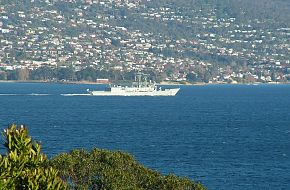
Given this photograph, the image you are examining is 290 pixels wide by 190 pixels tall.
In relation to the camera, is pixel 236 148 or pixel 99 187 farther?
pixel 236 148

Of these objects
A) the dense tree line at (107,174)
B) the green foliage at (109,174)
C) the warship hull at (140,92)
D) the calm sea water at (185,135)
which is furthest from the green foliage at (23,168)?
the warship hull at (140,92)

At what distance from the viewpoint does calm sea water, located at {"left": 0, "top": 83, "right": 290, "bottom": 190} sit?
39875 mm

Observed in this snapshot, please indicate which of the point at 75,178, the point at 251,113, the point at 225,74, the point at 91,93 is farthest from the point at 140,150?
the point at 225,74

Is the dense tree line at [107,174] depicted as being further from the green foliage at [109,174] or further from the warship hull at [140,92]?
the warship hull at [140,92]

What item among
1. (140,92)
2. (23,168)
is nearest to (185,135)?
(23,168)

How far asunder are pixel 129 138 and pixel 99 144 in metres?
3.99

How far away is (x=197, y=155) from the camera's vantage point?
45.6 metres

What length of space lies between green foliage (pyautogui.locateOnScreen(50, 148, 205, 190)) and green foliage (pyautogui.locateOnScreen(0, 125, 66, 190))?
6059mm

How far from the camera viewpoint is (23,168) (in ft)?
47.3

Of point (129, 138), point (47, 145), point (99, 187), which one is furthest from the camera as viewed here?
point (129, 138)

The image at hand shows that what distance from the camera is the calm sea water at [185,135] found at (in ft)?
131

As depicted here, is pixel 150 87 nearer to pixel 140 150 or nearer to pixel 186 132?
pixel 186 132

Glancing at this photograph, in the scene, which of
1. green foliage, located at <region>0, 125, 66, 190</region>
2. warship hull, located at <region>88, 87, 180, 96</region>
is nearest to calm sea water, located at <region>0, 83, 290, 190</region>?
green foliage, located at <region>0, 125, 66, 190</region>

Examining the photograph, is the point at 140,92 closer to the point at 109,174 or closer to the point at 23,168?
the point at 109,174
